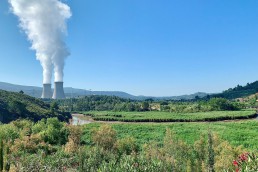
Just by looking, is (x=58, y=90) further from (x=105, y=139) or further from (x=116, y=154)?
(x=116, y=154)

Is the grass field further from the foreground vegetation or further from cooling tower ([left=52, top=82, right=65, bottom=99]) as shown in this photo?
cooling tower ([left=52, top=82, right=65, bottom=99])

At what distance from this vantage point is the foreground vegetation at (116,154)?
62.4ft

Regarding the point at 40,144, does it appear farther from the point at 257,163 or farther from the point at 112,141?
the point at 257,163

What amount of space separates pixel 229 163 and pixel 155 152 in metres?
7.00

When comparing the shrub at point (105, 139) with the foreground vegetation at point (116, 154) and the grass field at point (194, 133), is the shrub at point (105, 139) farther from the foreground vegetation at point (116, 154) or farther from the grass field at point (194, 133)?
the grass field at point (194, 133)

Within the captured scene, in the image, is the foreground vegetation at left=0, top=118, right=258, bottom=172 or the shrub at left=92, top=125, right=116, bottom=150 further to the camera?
the shrub at left=92, top=125, right=116, bottom=150

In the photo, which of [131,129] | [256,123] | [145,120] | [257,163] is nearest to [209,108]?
[145,120]

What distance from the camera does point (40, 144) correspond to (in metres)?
38.1

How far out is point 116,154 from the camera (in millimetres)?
30781

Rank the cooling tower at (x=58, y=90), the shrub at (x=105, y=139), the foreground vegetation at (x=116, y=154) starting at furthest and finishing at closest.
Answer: the cooling tower at (x=58, y=90), the shrub at (x=105, y=139), the foreground vegetation at (x=116, y=154)

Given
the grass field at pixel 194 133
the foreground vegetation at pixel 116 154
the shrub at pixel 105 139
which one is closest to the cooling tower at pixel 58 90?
the grass field at pixel 194 133

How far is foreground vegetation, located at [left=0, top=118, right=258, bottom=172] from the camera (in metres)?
19.0

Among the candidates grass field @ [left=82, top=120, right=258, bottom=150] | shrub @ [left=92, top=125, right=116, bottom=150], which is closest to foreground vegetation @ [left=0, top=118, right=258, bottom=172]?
shrub @ [left=92, top=125, right=116, bottom=150]

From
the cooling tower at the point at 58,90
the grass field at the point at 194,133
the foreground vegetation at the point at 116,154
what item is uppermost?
the cooling tower at the point at 58,90
